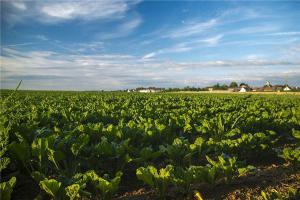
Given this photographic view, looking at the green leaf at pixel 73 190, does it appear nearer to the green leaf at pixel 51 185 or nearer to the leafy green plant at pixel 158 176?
the green leaf at pixel 51 185

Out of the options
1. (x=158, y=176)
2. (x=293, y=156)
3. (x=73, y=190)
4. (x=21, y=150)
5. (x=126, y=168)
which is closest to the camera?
(x=73, y=190)

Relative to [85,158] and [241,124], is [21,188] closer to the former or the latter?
[85,158]

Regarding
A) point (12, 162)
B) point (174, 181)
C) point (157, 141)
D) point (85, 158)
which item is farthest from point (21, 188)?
point (157, 141)

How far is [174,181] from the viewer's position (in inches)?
152

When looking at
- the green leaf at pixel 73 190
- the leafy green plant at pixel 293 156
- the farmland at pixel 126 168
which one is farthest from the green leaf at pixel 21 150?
the leafy green plant at pixel 293 156

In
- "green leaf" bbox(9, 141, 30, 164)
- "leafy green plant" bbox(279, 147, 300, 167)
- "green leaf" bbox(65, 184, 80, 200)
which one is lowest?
"leafy green plant" bbox(279, 147, 300, 167)

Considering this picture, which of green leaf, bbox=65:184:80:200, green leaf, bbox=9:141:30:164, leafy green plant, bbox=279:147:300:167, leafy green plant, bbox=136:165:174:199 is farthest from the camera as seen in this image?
leafy green plant, bbox=279:147:300:167

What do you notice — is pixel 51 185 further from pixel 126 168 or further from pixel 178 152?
pixel 178 152

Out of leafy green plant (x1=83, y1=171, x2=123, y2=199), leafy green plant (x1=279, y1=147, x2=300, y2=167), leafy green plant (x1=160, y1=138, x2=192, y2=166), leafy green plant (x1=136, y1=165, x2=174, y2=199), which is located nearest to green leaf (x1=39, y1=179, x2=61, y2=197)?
leafy green plant (x1=83, y1=171, x2=123, y2=199)

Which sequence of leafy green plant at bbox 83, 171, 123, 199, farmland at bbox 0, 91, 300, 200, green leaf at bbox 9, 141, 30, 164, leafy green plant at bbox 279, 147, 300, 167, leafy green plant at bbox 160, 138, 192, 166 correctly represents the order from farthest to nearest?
leafy green plant at bbox 279, 147, 300, 167, leafy green plant at bbox 160, 138, 192, 166, green leaf at bbox 9, 141, 30, 164, farmland at bbox 0, 91, 300, 200, leafy green plant at bbox 83, 171, 123, 199

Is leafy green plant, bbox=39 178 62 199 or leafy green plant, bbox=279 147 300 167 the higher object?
leafy green plant, bbox=39 178 62 199

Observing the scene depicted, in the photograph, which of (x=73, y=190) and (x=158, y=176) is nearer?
(x=73, y=190)

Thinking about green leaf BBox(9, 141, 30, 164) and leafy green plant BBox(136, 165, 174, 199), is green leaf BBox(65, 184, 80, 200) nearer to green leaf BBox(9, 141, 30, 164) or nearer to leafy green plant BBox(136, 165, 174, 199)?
leafy green plant BBox(136, 165, 174, 199)

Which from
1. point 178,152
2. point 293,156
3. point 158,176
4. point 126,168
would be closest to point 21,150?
point 126,168
